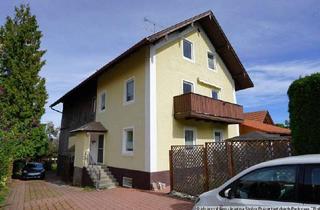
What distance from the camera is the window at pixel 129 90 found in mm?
16469

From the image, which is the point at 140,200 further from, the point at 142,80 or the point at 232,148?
the point at 142,80

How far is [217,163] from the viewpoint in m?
9.35

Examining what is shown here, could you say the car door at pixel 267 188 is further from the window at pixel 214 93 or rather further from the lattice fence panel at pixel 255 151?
the window at pixel 214 93

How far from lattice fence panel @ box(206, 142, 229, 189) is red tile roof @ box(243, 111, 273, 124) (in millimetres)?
20464

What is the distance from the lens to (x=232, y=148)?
348 inches

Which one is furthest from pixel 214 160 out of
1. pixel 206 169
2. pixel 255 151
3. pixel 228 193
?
pixel 228 193

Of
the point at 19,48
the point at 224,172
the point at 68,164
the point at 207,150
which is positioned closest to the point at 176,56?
the point at 207,150

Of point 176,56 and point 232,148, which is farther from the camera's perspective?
point 176,56

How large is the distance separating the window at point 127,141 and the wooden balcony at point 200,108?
9.74ft

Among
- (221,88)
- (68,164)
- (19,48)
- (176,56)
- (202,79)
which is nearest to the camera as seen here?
(176,56)

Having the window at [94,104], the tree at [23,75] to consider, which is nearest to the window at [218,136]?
the window at [94,104]

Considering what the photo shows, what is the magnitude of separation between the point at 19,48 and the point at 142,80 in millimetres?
15810

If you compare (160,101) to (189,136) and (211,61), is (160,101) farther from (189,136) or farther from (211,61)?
(211,61)

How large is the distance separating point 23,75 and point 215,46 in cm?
1685
